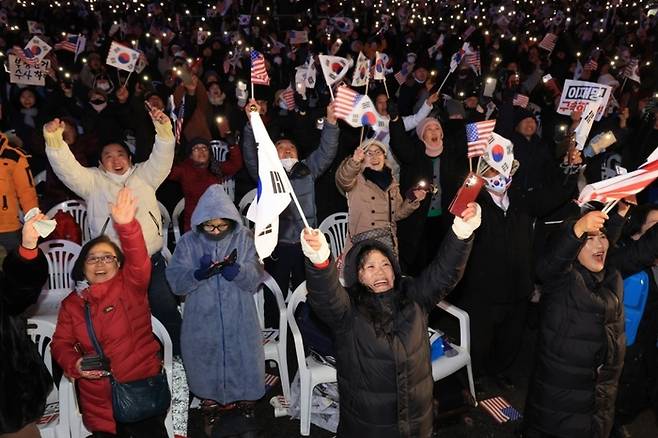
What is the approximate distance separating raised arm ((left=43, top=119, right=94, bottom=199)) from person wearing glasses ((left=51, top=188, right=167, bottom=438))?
1.24m

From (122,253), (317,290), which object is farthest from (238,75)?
(317,290)

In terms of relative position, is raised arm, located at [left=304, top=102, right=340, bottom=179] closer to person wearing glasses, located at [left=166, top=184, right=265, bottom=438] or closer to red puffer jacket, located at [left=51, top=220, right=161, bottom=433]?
person wearing glasses, located at [left=166, top=184, right=265, bottom=438]

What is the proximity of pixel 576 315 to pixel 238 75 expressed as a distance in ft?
31.7

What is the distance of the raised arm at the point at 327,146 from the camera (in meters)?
5.61

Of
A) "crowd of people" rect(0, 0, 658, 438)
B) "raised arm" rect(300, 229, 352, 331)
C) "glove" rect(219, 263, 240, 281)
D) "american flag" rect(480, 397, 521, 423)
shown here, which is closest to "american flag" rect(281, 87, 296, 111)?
"crowd of people" rect(0, 0, 658, 438)

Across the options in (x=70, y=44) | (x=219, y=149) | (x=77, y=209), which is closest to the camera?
(x=77, y=209)

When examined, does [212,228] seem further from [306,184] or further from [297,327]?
[306,184]

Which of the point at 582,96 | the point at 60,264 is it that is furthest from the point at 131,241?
the point at 582,96

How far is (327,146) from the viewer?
5.67m

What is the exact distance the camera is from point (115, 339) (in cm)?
357

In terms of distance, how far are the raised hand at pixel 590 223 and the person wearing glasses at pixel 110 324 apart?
2727mm

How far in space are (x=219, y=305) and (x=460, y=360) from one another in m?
1.93

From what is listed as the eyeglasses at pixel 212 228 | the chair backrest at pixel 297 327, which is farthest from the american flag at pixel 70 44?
the chair backrest at pixel 297 327

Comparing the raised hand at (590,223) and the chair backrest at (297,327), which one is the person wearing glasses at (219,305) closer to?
the chair backrest at (297,327)
